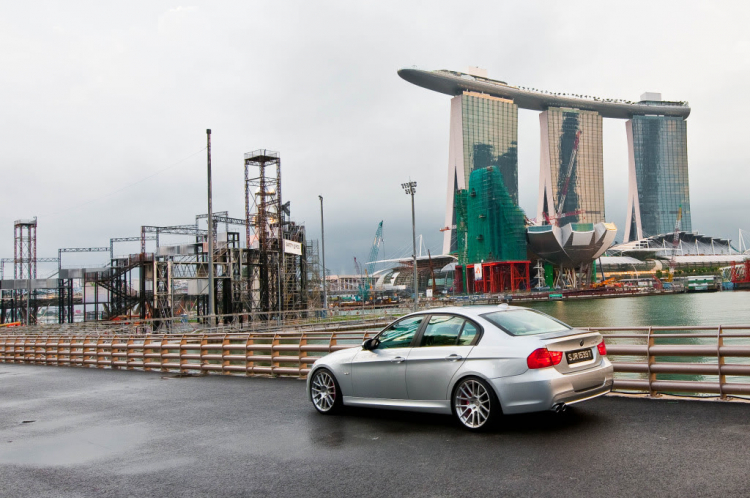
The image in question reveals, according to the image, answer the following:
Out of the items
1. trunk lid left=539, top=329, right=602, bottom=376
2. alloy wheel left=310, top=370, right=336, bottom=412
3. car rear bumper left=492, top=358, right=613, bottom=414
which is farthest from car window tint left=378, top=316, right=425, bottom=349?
trunk lid left=539, top=329, right=602, bottom=376

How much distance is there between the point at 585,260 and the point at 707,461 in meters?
169

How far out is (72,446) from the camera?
8734 millimetres

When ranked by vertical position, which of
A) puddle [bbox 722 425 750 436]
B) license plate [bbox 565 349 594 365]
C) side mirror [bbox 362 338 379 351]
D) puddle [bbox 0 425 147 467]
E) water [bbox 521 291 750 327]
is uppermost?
side mirror [bbox 362 338 379 351]

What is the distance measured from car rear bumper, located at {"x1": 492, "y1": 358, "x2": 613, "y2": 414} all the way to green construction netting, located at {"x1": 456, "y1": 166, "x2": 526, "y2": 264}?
509 ft

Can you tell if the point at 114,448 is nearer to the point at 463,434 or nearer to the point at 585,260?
the point at 463,434

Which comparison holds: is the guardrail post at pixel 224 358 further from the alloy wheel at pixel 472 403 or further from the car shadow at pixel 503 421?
the alloy wheel at pixel 472 403

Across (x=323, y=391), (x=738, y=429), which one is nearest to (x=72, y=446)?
(x=323, y=391)

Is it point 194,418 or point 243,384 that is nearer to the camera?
point 194,418

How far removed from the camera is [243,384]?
15078mm

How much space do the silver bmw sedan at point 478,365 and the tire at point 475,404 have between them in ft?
0.04

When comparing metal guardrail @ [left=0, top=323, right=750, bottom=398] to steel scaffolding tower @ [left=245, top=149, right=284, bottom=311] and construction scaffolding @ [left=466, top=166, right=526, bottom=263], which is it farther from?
construction scaffolding @ [left=466, top=166, right=526, bottom=263]

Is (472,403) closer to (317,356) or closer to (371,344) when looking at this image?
(371,344)

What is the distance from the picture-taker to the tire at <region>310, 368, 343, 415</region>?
392 inches

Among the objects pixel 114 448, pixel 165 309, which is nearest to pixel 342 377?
pixel 114 448
